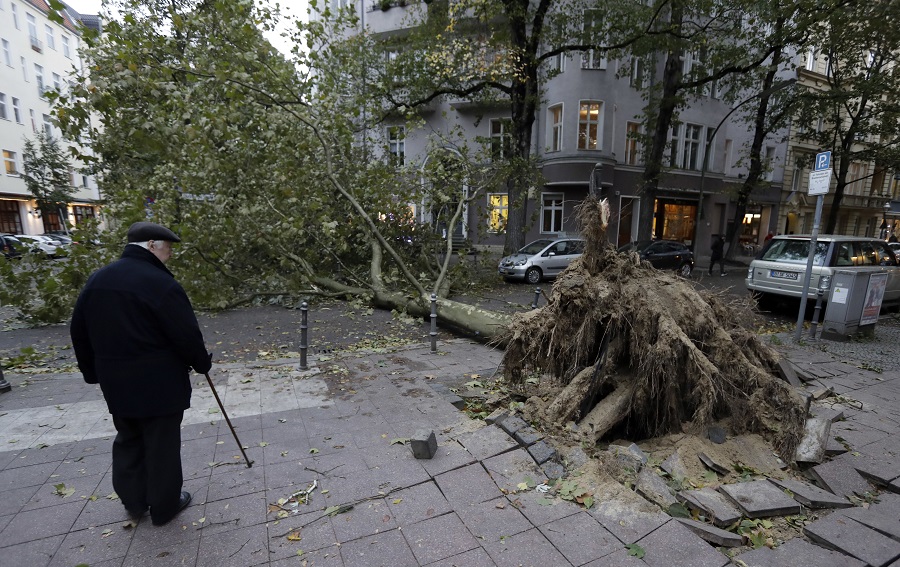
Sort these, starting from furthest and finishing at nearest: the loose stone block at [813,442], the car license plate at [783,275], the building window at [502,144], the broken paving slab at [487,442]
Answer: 1. the building window at [502,144]
2. the car license plate at [783,275]
3. the broken paving slab at [487,442]
4. the loose stone block at [813,442]

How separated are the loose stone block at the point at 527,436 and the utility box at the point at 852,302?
673 centimetres

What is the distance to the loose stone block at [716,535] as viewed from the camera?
2611mm

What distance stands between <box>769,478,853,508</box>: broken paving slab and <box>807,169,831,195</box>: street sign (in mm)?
5662

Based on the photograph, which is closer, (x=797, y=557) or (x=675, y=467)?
(x=797, y=557)

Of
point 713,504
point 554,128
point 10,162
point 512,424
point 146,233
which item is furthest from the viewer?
Result: point 10,162

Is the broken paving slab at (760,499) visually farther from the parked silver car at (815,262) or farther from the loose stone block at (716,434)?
the parked silver car at (815,262)

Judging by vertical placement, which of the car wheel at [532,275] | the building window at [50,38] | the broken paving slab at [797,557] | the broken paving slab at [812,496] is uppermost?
the building window at [50,38]

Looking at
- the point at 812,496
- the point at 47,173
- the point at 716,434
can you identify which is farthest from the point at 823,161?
the point at 47,173

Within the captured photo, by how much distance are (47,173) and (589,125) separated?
1253 inches

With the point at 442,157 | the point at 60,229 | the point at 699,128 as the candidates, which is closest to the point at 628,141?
the point at 699,128

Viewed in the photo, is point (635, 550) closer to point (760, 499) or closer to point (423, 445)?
point (760, 499)

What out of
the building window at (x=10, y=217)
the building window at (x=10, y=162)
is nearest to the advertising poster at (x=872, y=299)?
the building window at (x=10, y=162)

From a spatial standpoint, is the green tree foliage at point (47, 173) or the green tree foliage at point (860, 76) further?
the green tree foliage at point (47, 173)

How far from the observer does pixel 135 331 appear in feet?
8.54
